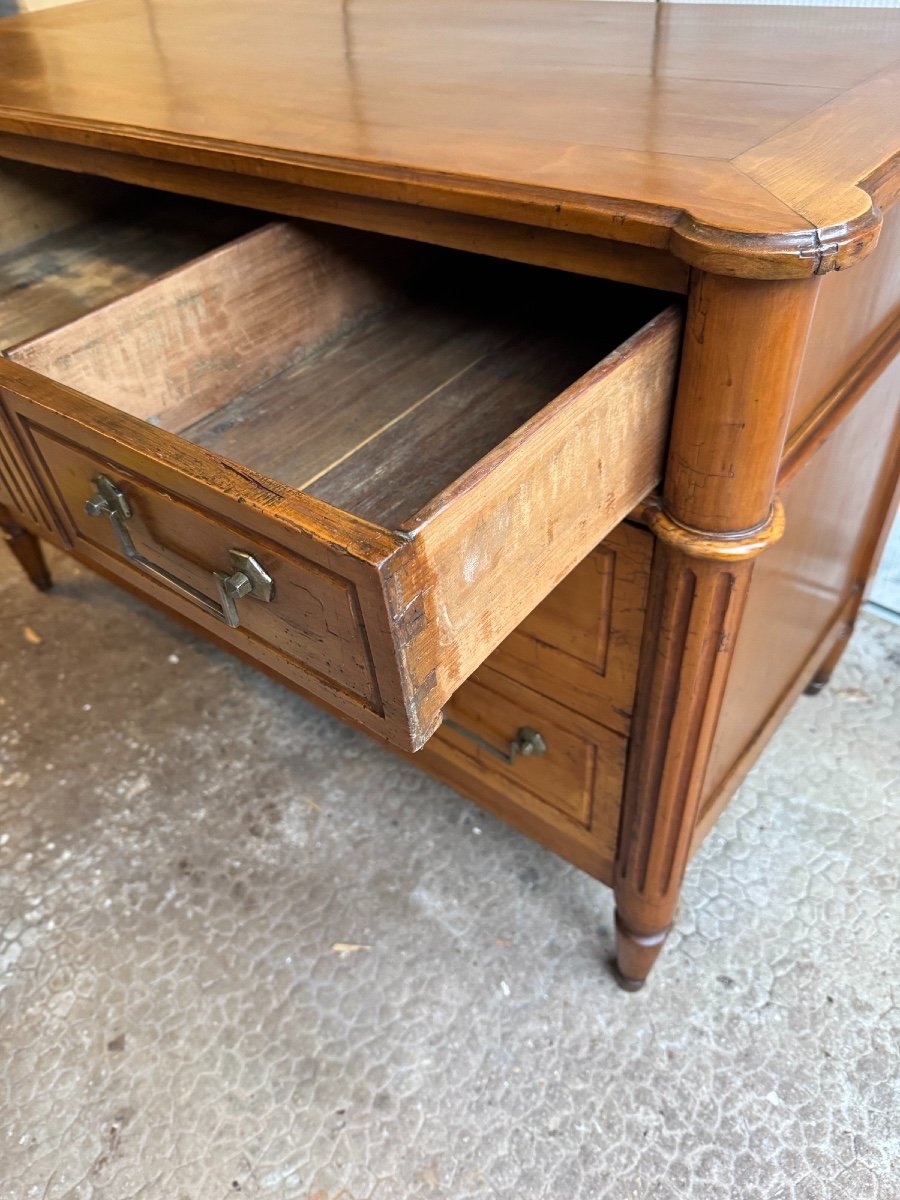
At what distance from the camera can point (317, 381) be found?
73 centimetres

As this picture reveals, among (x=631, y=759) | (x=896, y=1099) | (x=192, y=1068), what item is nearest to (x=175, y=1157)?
(x=192, y=1068)

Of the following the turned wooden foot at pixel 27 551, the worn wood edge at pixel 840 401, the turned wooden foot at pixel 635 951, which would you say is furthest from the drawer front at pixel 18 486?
the turned wooden foot at pixel 27 551

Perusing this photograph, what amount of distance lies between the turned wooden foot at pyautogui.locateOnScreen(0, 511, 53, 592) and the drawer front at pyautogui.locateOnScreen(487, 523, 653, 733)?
96 centimetres

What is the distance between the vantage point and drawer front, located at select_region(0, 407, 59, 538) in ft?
2.01

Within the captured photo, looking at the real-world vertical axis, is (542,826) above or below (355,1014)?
above

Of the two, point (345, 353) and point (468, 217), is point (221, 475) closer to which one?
point (468, 217)

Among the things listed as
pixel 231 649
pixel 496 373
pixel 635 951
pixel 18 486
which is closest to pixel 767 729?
pixel 635 951

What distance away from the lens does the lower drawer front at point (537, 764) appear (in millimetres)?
777

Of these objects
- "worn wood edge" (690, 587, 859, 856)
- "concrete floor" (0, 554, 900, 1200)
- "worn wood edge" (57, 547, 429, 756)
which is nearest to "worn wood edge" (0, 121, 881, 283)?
"worn wood edge" (57, 547, 429, 756)

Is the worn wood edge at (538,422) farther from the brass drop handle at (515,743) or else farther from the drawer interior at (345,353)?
the brass drop handle at (515,743)

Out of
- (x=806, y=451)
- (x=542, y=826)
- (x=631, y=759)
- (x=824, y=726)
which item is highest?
(x=806, y=451)

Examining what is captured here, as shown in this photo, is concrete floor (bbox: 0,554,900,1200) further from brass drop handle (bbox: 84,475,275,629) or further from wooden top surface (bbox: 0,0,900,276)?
wooden top surface (bbox: 0,0,900,276)

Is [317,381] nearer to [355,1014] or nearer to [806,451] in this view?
[806,451]

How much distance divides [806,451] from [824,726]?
2.15 ft
